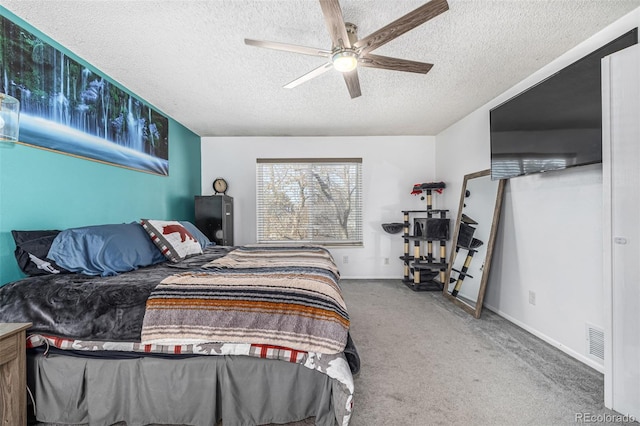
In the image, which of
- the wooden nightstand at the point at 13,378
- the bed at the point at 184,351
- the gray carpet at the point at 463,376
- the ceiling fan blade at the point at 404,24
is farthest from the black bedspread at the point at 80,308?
the ceiling fan blade at the point at 404,24

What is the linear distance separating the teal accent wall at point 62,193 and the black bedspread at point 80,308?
0.44 metres

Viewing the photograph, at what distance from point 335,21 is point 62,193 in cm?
238

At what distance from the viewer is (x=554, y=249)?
7.73 feet

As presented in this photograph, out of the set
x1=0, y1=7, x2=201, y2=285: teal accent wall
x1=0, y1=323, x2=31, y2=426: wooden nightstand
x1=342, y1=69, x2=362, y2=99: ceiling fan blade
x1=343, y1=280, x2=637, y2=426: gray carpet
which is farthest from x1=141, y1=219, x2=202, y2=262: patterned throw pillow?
x1=342, y1=69, x2=362, y2=99: ceiling fan blade

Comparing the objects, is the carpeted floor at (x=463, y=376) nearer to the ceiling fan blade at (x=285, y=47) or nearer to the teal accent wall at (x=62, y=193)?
the ceiling fan blade at (x=285, y=47)

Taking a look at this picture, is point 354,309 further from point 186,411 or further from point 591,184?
point 591,184

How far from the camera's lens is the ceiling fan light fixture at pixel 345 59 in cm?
178

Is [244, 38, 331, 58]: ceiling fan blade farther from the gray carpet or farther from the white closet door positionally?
the gray carpet

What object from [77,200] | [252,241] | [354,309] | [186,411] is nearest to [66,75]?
[77,200]

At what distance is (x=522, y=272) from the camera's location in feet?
8.91

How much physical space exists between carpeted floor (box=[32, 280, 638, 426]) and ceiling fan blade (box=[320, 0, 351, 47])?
2031 millimetres

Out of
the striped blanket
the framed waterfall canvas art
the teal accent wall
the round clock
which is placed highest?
the framed waterfall canvas art

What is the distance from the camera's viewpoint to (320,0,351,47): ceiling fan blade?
1.42 m

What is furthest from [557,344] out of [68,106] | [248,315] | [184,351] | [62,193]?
[68,106]
